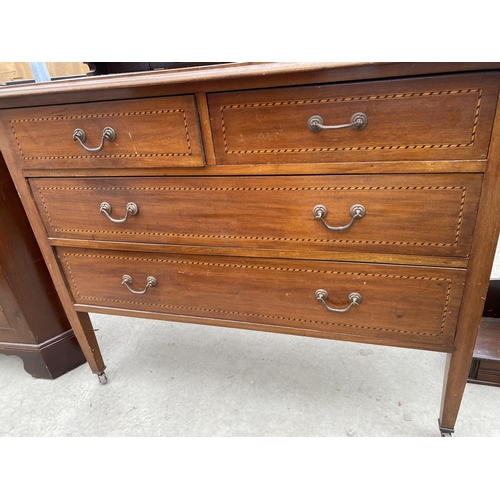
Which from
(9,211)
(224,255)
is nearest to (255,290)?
(224,255)

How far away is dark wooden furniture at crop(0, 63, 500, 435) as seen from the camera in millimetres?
645

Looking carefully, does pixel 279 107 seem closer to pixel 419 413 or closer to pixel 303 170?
pixel 303 170

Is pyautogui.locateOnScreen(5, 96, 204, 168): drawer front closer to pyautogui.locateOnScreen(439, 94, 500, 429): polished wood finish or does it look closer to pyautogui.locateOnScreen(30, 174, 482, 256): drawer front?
pyautogui.locateOnScreen(30, 174, 482, 256): drawer front

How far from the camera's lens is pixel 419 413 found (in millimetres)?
1091

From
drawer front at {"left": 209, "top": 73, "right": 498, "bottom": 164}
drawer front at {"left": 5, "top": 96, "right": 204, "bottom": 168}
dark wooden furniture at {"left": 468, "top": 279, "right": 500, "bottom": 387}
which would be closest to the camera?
drawer front at {"left": 209, "top": 73, "right": 498, "bottom": 164}

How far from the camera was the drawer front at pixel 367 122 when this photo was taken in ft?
1.99

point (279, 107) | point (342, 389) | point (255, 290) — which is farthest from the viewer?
point (342, 389)

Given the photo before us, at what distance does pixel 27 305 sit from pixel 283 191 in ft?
3.55

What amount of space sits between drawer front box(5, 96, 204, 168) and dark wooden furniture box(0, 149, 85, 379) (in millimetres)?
319

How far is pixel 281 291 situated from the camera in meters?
0.90

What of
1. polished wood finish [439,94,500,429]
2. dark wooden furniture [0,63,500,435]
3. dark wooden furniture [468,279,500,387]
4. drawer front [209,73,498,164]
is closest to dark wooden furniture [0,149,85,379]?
dark wooden furniture [0,63,500,435]

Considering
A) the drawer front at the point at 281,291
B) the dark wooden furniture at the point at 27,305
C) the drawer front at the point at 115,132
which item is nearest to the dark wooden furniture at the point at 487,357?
the drawer front at the point at 281,291

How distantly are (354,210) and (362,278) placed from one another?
18cm

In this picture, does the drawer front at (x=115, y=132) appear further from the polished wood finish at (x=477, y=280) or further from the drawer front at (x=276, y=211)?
the polished wood finish at (x=477, y=280)
